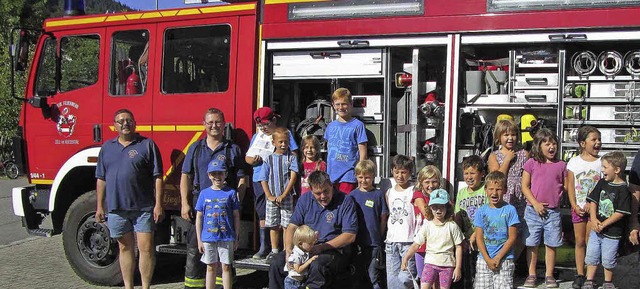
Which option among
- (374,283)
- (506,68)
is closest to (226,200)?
(374,283)

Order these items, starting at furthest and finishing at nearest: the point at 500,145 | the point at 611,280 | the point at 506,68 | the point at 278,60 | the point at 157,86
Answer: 1. the point at 157,86
2. the point at 278,60
3. the point at 506,68
4. the point at 500,145
5. the point at 611,280

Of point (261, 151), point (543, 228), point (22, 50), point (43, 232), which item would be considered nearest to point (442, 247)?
point (543, 228)

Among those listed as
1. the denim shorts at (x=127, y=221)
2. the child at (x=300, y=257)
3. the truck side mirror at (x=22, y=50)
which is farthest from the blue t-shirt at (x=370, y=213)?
the truck side mirror at (x=22, y=50)

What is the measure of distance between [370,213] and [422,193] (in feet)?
1.54

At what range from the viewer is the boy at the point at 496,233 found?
5.32 m

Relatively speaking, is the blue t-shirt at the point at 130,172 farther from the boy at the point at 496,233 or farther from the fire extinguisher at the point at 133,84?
the boy at the point at 496,233

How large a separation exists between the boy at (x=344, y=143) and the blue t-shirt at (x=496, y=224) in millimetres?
1206

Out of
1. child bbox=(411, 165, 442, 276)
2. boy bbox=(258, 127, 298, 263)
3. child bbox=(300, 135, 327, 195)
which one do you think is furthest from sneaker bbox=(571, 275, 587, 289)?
boy bbox=(258, 127, 298, 263)

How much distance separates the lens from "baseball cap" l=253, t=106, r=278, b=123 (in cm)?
620

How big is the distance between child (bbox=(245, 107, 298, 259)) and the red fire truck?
307 mm

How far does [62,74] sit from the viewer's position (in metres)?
7.55

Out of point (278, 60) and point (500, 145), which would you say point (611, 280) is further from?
point (278, 60)

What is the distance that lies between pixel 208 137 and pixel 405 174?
5.92 ft

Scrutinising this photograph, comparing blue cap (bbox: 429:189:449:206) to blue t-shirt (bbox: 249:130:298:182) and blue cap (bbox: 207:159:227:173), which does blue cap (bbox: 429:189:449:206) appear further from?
blue cap (bbox: 207:159:227:173)
